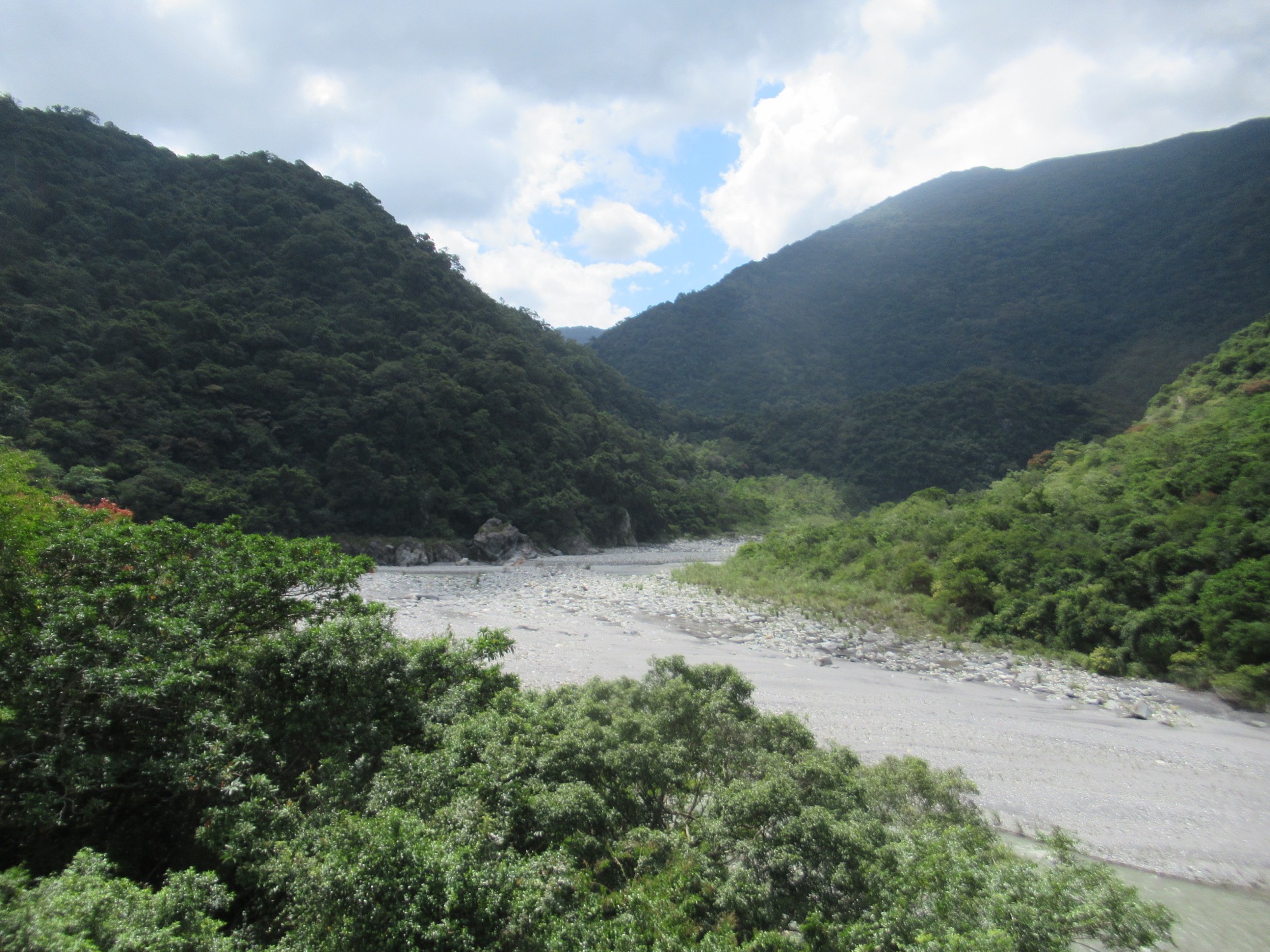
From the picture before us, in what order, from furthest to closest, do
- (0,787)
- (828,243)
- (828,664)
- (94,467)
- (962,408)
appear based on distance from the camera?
(828,243)
(962,408)
(94,467)
(828,664)
(0,787)

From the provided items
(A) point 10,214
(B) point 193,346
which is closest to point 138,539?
(B) point 193,346

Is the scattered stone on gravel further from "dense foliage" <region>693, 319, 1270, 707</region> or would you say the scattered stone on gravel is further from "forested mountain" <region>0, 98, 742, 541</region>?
"forested mountain" <region>0, 98, 742, 541</region>

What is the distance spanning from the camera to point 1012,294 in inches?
3853

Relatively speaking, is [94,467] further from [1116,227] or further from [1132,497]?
[1116,227]

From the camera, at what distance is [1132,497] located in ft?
49.4

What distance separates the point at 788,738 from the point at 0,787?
600cm

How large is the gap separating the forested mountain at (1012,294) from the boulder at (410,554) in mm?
66839

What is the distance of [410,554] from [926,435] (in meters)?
57.3

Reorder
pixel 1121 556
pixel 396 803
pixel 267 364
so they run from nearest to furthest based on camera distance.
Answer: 1. pixel 396 803
2. pixel 1121 556
3. pixel 267 364

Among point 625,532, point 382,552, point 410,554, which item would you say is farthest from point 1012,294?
point 382,552

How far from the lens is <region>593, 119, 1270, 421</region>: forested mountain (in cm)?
7444

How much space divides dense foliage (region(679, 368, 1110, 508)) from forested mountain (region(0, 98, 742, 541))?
2102 cm

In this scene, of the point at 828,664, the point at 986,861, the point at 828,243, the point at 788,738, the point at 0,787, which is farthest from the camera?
the point at 828,243

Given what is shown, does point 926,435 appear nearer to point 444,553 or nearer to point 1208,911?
point 444,553
